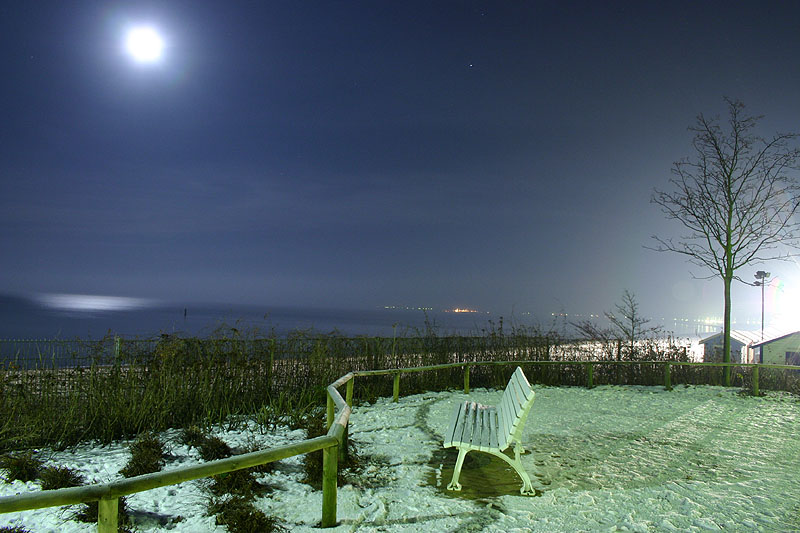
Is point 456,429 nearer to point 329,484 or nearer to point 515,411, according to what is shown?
point 515,411

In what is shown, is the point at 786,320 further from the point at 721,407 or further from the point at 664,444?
the point at 664,444

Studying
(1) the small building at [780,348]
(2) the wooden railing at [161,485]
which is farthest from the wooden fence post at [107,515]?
(1) the small building at [780,348]

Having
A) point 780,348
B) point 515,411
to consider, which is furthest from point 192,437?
point 780,348

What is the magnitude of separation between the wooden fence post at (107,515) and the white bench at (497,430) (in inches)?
104

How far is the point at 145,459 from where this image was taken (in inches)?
196

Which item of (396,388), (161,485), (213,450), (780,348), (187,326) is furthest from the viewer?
(780,348)

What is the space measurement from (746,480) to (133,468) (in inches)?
230

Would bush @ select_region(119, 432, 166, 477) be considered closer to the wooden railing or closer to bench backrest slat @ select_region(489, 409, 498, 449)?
the wooden railing

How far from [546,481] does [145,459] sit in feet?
12.9

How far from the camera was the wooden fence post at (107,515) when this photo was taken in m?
2.28

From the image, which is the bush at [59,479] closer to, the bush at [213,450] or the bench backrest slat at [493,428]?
the bush at [213,450]

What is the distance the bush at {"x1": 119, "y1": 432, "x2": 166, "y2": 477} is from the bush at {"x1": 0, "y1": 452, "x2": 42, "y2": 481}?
82 cm

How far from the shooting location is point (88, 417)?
20.8 ft

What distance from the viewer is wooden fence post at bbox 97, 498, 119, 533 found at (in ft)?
7.47
